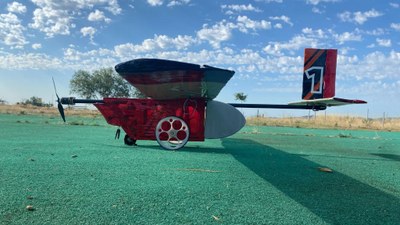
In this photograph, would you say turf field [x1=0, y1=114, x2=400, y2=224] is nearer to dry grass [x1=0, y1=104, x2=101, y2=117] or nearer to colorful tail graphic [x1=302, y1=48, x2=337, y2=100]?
colorful tail graphic [x1=302, y1=48, x2=337, y2=100]

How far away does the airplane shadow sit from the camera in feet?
10.2

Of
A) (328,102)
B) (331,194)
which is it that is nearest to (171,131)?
(328,102)

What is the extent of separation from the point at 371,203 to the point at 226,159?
3174mm

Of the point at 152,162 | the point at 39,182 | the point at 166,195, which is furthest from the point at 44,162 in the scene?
the point at 166,195

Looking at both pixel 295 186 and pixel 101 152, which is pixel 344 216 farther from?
pixel 101 152

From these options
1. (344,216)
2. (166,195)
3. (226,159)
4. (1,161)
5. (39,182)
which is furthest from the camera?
(226,159)

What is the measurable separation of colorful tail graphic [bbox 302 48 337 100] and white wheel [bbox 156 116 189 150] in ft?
11.1

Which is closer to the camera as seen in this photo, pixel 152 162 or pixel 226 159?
pixel 152 162

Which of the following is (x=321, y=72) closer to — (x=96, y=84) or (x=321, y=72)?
(x=321, y=72)

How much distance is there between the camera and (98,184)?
3852mm

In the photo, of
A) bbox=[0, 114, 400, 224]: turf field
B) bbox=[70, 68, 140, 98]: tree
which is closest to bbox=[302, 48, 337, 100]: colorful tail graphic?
bbox=[0, 114, 400, 224]: turf field

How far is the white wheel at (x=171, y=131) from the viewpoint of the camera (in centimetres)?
791

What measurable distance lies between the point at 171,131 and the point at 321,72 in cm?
417

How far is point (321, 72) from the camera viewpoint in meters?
8.18
